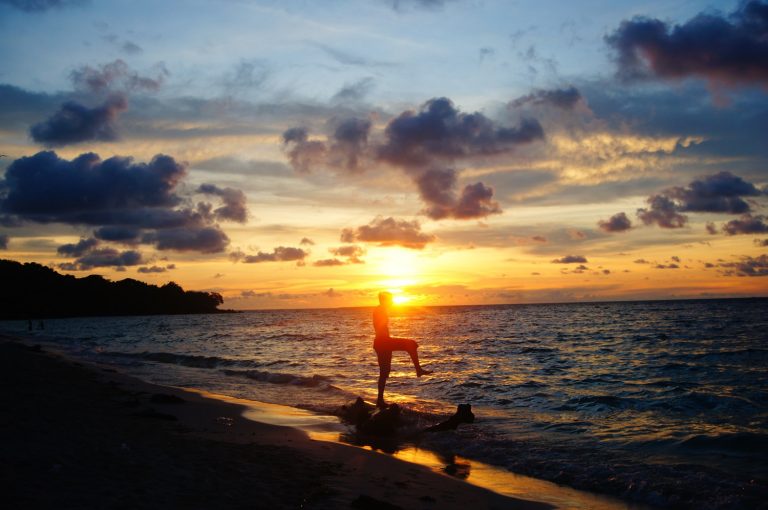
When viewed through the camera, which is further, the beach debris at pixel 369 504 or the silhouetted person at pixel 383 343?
the silhouetted person at pixel 383 343

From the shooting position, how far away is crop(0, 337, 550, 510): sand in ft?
18.9

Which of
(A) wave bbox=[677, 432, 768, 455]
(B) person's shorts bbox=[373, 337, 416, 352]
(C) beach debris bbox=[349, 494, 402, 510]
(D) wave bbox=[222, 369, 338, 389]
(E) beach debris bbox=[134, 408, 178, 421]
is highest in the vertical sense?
(B) person's shorts bbox=[373, 337, 416, 352]

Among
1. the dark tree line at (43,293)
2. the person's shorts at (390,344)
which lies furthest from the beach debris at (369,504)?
the dark tree line at (43,293)

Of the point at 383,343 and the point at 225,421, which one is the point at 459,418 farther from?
the point at 225,421

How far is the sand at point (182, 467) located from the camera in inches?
227

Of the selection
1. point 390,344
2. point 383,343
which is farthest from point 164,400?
point 390,344

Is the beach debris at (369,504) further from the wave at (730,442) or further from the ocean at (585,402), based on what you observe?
the wave at (730,442)

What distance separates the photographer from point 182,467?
7.23 m

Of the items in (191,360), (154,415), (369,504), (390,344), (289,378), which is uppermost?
(390,344)

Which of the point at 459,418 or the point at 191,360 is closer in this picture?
the point at 459,418

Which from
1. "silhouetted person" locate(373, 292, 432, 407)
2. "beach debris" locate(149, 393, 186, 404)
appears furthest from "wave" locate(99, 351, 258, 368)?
"silhouetted person" locate(373, 292, 432, 407)

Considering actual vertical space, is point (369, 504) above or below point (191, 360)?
above

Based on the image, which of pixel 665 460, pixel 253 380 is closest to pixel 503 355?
pixel 253 380

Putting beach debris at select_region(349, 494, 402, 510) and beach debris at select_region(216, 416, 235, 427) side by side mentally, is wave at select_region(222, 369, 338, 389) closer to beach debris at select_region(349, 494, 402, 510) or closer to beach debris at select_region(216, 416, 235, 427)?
beach debris at select_region(216, 416, 235, 427)
